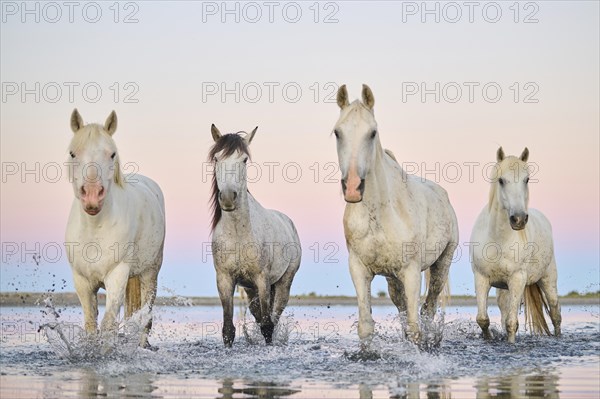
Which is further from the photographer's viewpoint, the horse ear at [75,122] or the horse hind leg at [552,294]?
the horse hind leg at [552,294]

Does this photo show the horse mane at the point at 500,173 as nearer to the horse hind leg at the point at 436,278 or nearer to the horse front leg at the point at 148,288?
the horse hind leg at the point at 436,278

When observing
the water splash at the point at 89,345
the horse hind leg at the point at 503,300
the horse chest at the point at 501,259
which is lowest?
the water splash at the point at 89,345

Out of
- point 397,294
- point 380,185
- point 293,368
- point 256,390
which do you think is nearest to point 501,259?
point 397,294

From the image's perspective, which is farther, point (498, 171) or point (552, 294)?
point (552, 294)

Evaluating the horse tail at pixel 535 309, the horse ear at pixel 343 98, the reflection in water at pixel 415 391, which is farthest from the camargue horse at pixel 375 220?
the horse tail at pixel 535 309

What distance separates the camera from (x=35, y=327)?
15.3m

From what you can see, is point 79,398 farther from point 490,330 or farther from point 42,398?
point 490,330

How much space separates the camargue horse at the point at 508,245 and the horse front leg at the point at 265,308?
267cm

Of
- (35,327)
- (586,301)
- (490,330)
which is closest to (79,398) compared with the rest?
(490,330)

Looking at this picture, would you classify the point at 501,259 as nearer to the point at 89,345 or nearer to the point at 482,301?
the point at 482,301

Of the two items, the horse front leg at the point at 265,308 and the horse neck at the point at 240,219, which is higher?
the horse neck at the point at 240,219

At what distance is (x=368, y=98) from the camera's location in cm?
916

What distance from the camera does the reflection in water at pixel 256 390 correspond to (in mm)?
6590

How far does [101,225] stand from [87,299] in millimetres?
776
